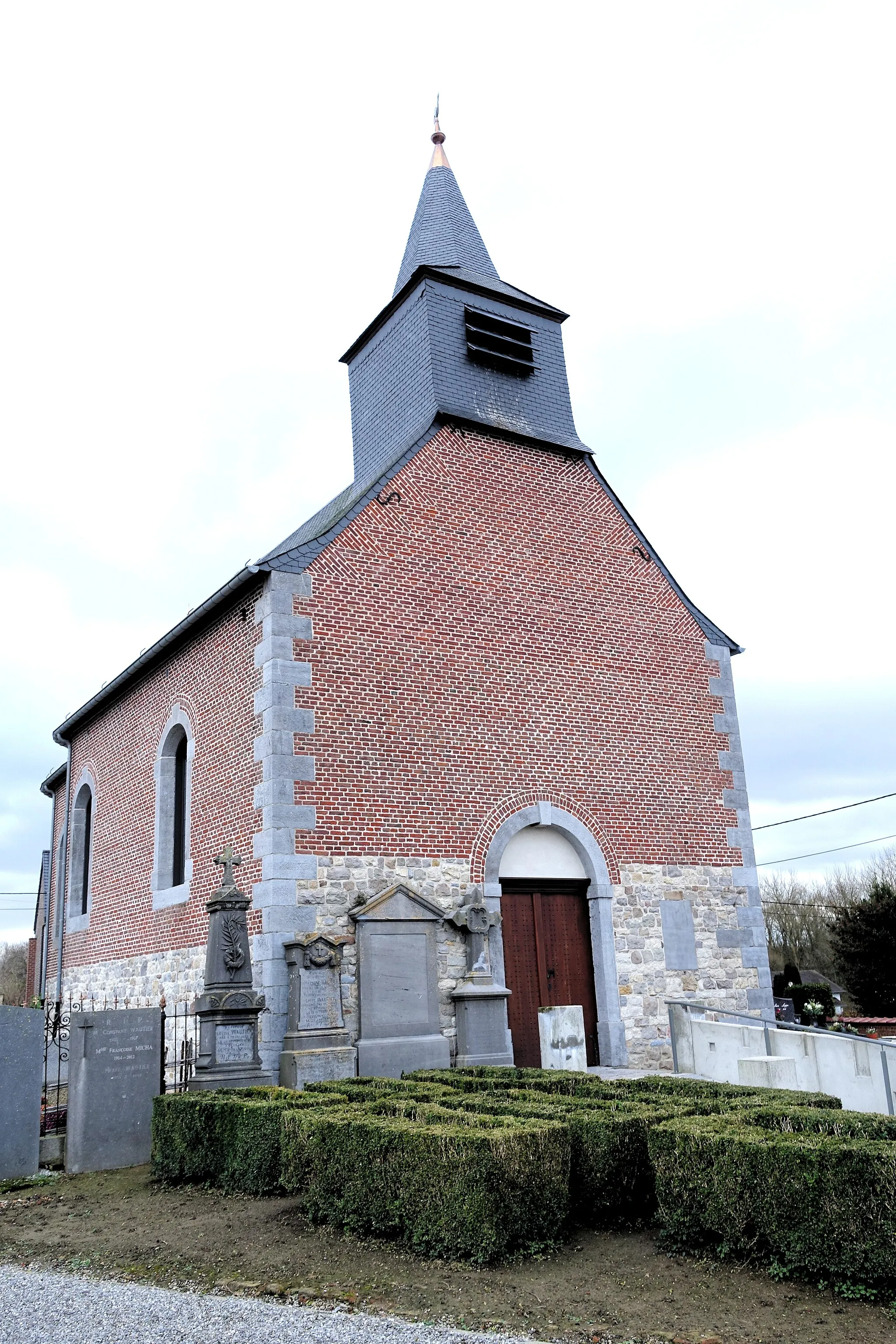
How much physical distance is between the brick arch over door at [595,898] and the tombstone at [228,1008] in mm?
3406

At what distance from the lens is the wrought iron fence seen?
8.99 meters

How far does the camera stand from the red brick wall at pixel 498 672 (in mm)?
11531

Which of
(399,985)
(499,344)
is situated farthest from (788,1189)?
(499,344)

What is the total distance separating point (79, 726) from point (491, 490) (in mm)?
9003

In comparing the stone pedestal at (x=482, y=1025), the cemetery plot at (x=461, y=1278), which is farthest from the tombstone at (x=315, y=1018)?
the cemetery plot at (x=461, y=1278)

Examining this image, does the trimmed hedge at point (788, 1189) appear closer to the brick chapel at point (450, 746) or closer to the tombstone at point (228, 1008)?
the tombstone at point (228, 1008)

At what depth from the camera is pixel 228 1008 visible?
883cm

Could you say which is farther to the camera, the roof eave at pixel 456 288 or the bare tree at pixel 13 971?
the bare tree at pixel 13 971

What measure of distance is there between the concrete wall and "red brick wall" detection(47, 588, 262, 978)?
5.11m

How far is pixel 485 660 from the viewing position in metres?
12.7

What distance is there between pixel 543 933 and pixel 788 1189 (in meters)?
7.75

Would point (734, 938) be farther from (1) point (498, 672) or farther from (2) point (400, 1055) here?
(2) point (400, 1055)

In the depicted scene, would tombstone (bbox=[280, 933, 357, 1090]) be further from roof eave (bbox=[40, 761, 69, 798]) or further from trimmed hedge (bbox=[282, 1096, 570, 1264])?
roof eave (bbox=[40, 761, 69, 798])

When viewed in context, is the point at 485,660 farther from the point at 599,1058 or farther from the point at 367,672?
the point at 599,1058
